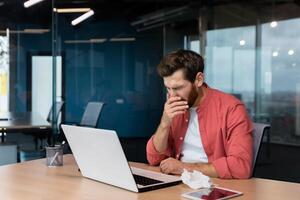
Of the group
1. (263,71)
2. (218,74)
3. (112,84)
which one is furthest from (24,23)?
(263,71)

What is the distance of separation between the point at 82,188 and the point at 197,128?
2.02 ft

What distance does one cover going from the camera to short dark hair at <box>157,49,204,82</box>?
6.04 ft

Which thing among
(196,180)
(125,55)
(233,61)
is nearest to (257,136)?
(196,180)

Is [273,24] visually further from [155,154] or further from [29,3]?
[155,154]

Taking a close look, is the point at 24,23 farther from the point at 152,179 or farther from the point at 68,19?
the point at 152,179

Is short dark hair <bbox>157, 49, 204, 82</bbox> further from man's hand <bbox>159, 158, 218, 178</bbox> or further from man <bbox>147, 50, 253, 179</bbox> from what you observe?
man's hand <bbox>159, 158, 218, 178</bbox>

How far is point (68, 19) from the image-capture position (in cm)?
602

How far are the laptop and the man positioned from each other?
0.58 feet

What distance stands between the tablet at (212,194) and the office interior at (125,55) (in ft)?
13.7

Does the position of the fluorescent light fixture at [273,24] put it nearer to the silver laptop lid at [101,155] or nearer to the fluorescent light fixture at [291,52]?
the fluorescent light fixture at [291,52]

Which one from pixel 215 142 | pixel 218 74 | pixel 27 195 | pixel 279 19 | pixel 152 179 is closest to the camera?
pixel 27 195

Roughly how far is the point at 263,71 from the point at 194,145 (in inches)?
154

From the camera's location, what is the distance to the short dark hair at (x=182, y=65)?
184 cm

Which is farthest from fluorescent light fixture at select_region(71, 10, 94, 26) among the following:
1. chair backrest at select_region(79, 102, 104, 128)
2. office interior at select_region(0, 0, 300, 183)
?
chair backrest at select_region(79, 102, 104, 128)
